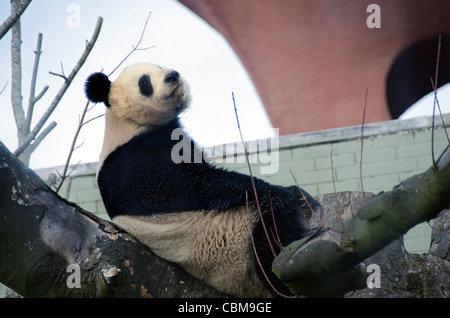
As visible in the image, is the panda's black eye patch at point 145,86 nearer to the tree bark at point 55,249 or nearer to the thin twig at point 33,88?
the thin twig at point 33,88

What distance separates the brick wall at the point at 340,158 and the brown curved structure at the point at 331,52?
1.94ft

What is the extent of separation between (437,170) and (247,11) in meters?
3.65

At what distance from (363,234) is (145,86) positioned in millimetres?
1181

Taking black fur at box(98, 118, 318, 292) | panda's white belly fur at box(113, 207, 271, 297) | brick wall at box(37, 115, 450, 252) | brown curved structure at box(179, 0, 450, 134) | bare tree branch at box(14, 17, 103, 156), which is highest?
brown curved structure at box(179, 0, 450, 134)

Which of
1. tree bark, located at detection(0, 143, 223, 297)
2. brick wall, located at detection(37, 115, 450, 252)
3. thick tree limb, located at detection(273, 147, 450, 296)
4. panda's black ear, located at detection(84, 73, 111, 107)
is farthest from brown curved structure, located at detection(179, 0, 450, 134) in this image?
thick tree limb, located at detection(273, 147, 450, 296)

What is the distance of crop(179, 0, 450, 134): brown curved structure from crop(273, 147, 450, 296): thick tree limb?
10.9 feet

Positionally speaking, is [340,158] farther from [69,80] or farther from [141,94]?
[69,80]

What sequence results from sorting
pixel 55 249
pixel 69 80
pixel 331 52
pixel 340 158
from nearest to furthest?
pixel 55 249 → pixel 69 80 → pixel 340 158 → pixel 331 52

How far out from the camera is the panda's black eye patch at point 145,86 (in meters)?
1.86

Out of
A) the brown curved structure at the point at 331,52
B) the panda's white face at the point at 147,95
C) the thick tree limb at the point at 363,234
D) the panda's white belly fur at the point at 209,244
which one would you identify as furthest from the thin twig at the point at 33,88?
the brown curved structure at the point at 331,52

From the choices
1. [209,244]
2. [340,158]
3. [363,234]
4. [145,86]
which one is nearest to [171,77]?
[145,86]

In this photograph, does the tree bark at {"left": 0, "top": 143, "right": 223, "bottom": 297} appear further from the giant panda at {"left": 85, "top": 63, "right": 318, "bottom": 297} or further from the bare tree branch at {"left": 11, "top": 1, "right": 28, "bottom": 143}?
the bare tree branch at {"left": 11, "top": 1, "right": 28, "bottom": 143}

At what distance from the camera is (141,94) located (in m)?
1.85

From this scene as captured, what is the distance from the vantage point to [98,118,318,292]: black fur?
4.76 ft
